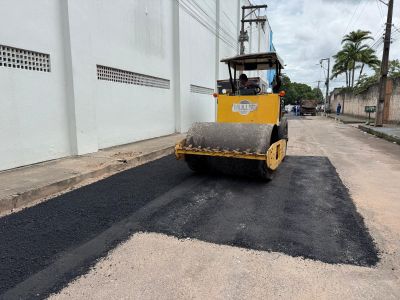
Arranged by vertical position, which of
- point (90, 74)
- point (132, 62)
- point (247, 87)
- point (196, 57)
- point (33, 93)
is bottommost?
point (33, 93)

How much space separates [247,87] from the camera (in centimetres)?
768

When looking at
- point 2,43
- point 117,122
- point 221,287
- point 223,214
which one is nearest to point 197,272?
point 221,287

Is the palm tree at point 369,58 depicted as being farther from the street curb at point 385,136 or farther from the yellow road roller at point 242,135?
the yellow road roller at point 242,135

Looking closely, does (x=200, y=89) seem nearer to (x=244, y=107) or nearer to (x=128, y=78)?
(x=128, y=78)

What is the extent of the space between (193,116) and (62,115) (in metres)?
9.50

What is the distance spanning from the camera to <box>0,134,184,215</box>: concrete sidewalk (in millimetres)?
5138

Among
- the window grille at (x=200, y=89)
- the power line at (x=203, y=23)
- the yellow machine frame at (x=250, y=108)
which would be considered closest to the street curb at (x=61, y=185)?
the yellow machine frame at (x=250, y=108)

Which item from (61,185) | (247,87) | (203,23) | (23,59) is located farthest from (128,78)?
(203,23)

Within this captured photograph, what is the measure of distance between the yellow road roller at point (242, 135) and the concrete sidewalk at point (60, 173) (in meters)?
1.89

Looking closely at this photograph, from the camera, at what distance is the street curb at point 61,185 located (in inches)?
193

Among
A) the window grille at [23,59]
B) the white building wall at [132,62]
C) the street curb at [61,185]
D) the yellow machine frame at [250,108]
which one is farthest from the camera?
the white building wall at [132,62]

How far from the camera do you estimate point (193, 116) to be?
17.0 metres

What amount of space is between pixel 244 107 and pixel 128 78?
5.35 meters

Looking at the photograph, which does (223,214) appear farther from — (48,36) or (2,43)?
(48,36)
